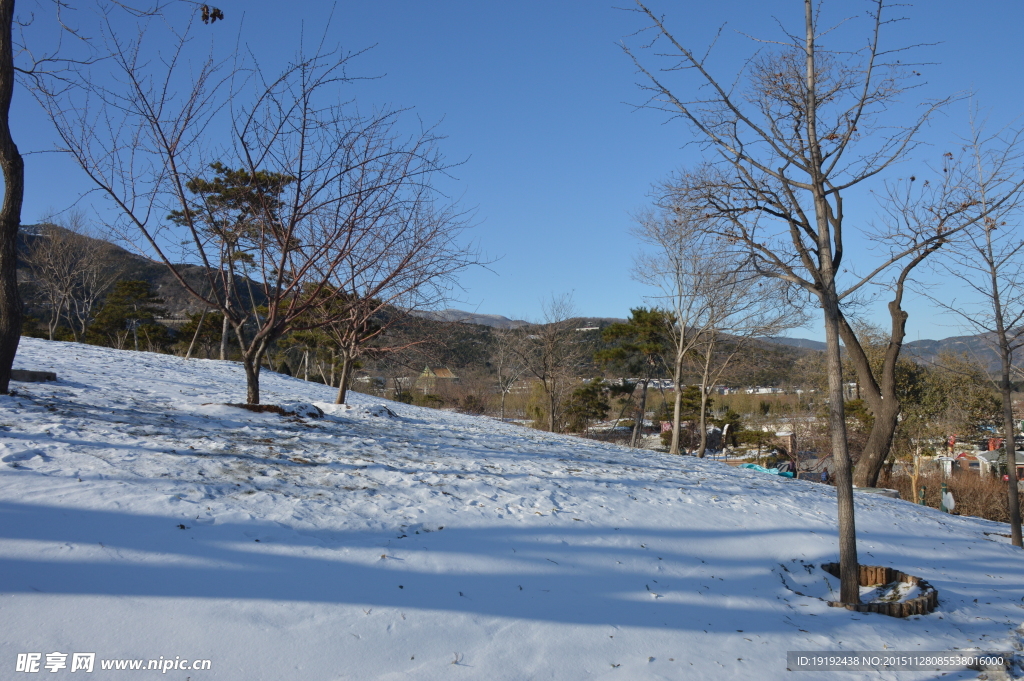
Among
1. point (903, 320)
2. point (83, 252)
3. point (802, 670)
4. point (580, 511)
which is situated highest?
point (83, 252)

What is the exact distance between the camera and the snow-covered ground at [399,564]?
2867 millimetres

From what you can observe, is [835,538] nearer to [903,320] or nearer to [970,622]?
[970,622]

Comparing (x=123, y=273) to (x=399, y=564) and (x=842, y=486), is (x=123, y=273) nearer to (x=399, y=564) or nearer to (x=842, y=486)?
(x=399, y=564)

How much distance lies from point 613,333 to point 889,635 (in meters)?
23.3

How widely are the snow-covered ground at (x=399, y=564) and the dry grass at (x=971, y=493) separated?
1248 cm

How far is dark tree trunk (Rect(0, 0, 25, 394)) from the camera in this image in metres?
6.16

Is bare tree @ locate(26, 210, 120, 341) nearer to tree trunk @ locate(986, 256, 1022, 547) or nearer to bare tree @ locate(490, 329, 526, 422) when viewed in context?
bare tree @ locate(490, 329, 526, 422)

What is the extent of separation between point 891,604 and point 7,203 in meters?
9.11

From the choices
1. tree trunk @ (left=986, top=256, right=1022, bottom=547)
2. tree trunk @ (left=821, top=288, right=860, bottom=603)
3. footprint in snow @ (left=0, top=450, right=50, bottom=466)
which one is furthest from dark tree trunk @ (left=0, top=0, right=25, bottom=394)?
tree trunk @ (left=986, top=256, right=1022, bottom=547)

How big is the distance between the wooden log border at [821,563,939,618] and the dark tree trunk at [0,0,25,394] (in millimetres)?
8288

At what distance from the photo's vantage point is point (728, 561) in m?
5.04

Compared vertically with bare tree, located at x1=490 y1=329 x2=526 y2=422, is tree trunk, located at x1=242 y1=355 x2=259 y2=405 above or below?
below

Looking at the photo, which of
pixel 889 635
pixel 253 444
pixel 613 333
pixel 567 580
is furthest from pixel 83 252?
pixel 889 635

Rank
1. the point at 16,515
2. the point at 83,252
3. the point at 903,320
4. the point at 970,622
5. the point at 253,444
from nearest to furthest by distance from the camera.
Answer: the point at 16,515, the point at 970,622, the point at 253,444, the point at 903,320, the point at 83,252
